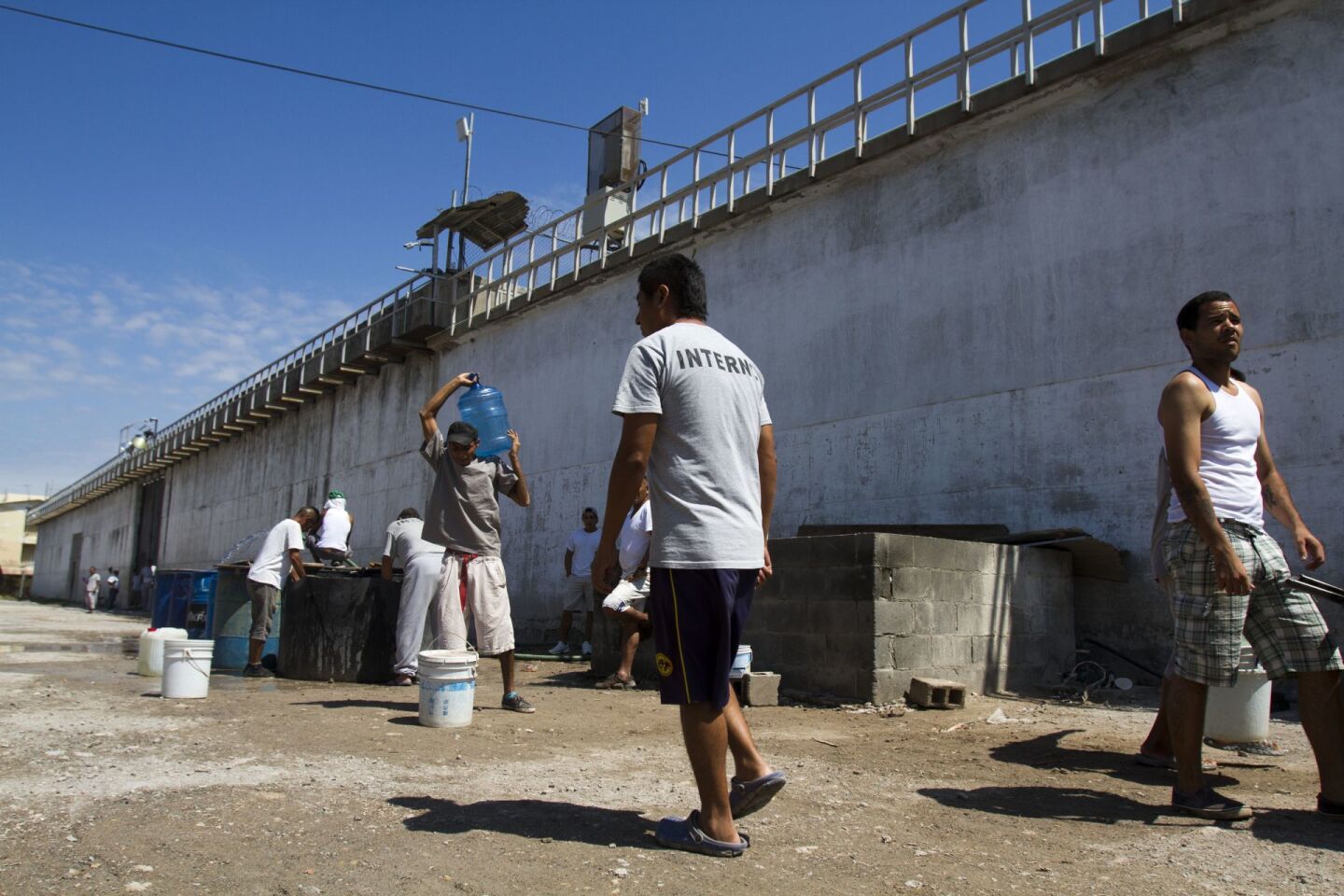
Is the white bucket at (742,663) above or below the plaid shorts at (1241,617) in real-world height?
below

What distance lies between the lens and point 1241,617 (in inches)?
138

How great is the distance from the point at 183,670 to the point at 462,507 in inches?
86.2

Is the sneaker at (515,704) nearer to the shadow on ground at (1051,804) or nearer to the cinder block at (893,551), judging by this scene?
the cinder block at (893,551)

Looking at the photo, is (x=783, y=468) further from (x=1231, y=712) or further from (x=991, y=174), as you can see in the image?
(x=1231, y=712)

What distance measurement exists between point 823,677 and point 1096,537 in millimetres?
3462

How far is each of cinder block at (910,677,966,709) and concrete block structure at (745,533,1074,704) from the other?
140mm

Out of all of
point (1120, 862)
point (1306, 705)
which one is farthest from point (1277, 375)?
point (1120, 862)

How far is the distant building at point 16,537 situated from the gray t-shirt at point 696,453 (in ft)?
287

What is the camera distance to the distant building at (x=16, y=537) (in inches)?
3041

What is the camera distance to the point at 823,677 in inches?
275

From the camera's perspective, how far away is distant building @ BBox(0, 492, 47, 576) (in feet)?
253

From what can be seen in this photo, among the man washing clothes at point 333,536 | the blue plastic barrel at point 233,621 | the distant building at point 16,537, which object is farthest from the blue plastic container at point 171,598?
the distant building at point 16,537

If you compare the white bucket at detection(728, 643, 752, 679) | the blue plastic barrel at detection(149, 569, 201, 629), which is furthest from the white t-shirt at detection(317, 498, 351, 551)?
the white bucket at detection(728, 643, 752, 679)

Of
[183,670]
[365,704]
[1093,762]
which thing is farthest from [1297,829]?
[183,670]
